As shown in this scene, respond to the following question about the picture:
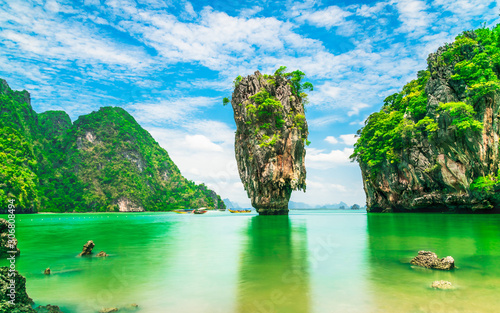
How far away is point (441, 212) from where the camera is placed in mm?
32969

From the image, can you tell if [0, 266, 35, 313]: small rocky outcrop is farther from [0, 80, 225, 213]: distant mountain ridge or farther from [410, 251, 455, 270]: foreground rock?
[0, 80, 225, 213]: distant mountain ridge

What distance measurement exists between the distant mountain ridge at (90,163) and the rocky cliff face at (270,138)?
4554 cm

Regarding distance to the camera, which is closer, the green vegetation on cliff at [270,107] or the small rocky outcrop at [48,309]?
the small rocky outcrop at [48,309]

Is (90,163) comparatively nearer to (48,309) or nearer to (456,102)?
(456,102)

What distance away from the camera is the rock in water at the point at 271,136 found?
116 feet

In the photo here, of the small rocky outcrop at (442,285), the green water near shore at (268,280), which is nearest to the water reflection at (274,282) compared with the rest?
the green water near shore at (268,280)

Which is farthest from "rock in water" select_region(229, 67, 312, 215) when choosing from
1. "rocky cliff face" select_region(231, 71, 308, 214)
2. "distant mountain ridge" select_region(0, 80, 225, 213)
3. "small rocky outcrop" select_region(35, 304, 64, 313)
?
"distant mountain ridge" select_region(0, 80, 225, 213)

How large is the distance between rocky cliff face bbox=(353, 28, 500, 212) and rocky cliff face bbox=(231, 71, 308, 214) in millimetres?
11720

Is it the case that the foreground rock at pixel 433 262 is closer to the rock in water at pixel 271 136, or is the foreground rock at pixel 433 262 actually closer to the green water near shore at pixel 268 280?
the green water near shore at pixel 268 280

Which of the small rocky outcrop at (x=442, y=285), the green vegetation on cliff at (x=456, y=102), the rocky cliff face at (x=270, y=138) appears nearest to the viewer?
the small rocky outcrop at (x=442, y=285)

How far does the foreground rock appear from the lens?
7.00 meters

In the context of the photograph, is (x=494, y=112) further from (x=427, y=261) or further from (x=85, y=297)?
(x=85, y=297)

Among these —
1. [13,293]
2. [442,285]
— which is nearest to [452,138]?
[442,285]

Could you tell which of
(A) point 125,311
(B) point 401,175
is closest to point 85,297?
(A) point 125,311
